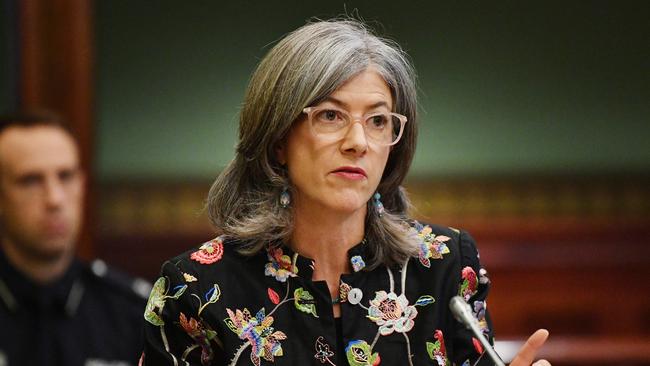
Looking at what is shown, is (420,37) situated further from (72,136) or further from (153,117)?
(72,136)

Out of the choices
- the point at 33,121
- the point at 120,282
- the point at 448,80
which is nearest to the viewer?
the point at 120,282

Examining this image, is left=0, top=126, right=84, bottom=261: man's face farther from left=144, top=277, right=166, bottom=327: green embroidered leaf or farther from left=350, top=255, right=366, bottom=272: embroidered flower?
left=350, top=255, right=366, bottom=272: embroidered flower

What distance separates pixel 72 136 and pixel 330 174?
180cm

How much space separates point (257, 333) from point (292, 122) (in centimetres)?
34

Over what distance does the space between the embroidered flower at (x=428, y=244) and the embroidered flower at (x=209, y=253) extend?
1.11 feet

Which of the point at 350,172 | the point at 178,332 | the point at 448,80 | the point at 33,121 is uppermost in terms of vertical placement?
the point at 350,172

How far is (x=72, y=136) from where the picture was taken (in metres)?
3.46

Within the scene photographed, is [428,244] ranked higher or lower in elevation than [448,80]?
higher

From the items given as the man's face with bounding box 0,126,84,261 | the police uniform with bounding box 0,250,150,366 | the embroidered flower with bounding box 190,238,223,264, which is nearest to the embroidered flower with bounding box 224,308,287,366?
the embroidered flower with bounding box 190,238,223,264

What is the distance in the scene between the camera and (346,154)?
6.00 ft

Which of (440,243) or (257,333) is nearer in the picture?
(257,333)

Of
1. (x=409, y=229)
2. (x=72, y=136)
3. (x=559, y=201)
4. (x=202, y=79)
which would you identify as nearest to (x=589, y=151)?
(x=559, y=201)

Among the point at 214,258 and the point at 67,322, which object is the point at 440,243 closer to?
the point at 214,258

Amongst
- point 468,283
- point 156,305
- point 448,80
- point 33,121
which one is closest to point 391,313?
point 468,283
